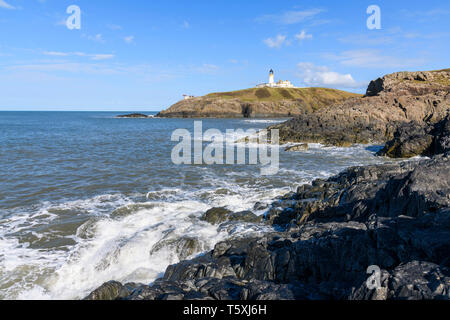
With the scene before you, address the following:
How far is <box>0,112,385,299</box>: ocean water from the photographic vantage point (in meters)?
9.88

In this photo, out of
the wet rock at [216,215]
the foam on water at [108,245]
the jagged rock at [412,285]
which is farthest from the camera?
the wet rock at [216,215]

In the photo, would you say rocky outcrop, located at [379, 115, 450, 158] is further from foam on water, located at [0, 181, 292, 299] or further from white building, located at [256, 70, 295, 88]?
white building, located at [256, 70, 295, 88]

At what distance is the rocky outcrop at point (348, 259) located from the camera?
5.18 meters

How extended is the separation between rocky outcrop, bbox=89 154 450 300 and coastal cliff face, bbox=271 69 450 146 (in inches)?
1200

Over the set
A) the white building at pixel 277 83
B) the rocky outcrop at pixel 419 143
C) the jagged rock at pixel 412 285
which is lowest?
the jagged rock at pixel 412 285

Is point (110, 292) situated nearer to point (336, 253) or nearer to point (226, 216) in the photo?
point (336, 253)

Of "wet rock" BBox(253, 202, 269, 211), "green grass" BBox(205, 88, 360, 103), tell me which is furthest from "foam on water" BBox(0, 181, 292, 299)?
"green grass" BBox(205, 88, 360, 103)

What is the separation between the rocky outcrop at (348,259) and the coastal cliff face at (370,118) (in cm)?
3048

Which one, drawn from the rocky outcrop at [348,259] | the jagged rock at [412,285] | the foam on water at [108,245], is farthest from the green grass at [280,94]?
the jagged rock at [412,285]

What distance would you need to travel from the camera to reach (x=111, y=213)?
1484 centimetres

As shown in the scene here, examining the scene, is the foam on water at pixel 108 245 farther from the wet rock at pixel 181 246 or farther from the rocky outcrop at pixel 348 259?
the rocky outcrop at pixel 348 259

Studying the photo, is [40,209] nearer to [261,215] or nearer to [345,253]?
[261,215]

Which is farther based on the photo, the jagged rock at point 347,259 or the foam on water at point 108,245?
the foam on water at point 108,245
